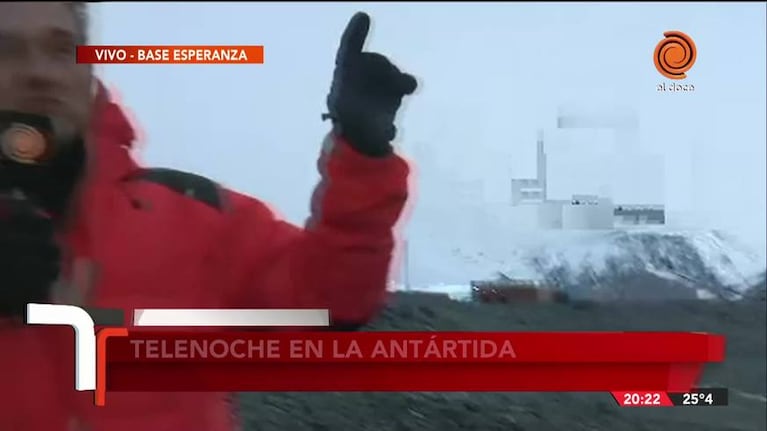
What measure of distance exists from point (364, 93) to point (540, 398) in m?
0.81

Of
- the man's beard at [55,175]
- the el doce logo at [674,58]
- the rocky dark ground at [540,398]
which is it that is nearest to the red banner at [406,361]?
the rocky dark ground at [540,398]

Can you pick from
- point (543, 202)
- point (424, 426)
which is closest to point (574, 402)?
point (424, 426)

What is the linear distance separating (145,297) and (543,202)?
0.92 metres

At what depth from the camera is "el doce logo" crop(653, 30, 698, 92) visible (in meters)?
1.90

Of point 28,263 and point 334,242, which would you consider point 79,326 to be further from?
point 334,242

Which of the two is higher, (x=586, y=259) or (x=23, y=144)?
(x=23, y=144)

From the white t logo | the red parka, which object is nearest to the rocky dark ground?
the red parka

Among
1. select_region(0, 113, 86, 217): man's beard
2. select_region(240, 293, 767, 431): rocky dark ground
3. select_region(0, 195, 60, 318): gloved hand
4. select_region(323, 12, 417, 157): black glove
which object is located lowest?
select_region(240, 293, 767, 431): rocky dark ground

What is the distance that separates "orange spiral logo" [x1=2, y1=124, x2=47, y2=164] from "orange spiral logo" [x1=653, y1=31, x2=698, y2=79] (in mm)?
1404

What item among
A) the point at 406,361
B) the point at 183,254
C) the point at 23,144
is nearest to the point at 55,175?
the point at 23,144

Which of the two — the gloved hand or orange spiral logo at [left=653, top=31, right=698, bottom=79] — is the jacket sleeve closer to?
the gloved hand

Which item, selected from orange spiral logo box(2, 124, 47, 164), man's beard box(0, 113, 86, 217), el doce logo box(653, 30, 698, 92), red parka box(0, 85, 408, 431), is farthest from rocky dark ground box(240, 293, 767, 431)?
orange spiral logo box(2, 124, 47, 164)

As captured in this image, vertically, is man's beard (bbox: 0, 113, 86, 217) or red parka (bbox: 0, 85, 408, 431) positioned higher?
man's beard (bbox: 0, 113, 86, 217)

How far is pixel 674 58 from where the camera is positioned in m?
1.90
